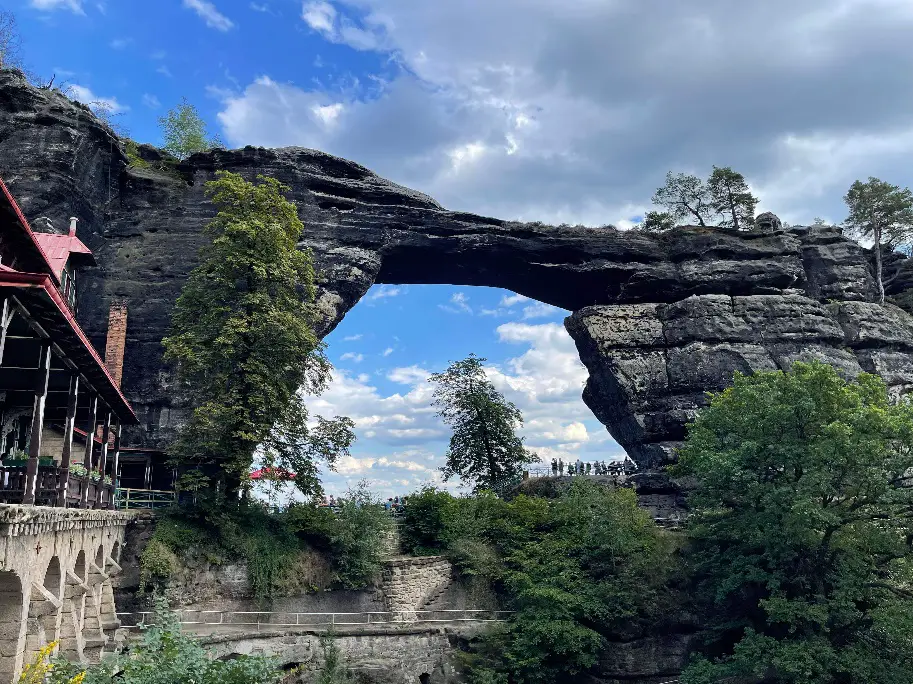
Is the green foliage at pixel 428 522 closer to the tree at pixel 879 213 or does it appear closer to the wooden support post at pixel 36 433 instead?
the wooden support post at pixel 36 433

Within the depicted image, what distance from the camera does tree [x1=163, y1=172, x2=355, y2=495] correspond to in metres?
24.7

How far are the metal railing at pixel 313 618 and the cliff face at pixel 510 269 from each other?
471 inches

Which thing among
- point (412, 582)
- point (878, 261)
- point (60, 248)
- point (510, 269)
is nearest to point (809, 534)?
point (412, 582)

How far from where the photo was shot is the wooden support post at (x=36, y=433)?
12.1m

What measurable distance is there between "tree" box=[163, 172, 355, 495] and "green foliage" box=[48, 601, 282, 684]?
31.5ft

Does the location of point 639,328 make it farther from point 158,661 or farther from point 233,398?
point 158,661

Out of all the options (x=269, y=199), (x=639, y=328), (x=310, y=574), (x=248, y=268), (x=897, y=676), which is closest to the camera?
(x=897, y=676)

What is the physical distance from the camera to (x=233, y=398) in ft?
81.6

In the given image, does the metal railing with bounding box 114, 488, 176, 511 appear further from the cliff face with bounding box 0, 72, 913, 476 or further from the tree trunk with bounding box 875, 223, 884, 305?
the tree trunk with bounding box 875, 223, 884, 305

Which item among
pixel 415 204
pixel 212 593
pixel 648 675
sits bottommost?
pixel 648 675

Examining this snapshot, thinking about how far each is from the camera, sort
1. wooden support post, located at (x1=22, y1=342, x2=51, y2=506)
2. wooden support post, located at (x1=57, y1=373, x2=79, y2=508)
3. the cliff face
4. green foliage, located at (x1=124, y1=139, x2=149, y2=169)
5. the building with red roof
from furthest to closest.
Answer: green foliage, located at (x1=124, y1=139, x2=149, y2=169), the cliff face, wooden support post, located at (x1=57, y1=373, x2=79, y2=508), wooden support post, located at (x1=22, y1=342, x2=51, y2=506), the building with red roof

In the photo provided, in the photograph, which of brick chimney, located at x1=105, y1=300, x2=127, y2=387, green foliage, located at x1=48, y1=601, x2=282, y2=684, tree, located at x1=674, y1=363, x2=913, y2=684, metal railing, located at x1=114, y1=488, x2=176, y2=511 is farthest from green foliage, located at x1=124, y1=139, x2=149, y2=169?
tree, located at x1=674, y1=363, x2=913, y2=684

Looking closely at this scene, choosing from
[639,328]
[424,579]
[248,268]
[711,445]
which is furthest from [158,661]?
[639,328]

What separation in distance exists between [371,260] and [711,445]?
70.7 ft
